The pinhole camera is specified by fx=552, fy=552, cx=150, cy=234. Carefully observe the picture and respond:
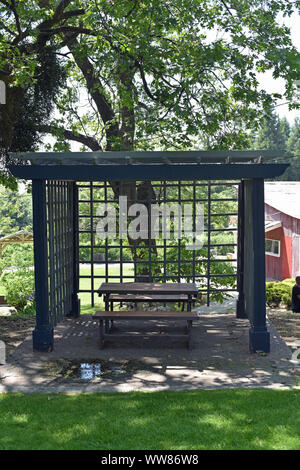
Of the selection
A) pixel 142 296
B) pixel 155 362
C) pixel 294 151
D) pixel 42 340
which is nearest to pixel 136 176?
pixel 142 296

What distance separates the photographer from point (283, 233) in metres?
23.4

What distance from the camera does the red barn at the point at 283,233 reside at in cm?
2225

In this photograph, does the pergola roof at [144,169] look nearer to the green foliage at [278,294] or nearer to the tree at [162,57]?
the tree at [162,57]

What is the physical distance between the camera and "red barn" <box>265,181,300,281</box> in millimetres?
22250

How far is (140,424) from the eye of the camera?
17.3 ft

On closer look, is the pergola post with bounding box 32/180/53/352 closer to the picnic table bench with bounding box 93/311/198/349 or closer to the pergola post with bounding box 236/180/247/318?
the picnic table bench with bounding box 93/311/198/349

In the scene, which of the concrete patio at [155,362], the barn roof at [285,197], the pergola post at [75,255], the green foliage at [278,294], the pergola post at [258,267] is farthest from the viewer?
the barn roof at [285,197]

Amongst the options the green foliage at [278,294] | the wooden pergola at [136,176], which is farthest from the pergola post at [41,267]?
the green foliage at [278,294]

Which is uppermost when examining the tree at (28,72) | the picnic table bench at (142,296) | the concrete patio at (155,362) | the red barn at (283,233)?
the tree at (28,72)

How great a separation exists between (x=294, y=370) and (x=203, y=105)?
910cm

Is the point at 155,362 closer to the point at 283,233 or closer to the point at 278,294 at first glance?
the point at 278,294

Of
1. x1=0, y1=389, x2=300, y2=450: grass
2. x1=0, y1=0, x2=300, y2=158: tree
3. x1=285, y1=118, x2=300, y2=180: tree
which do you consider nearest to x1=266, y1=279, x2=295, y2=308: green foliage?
x1=0, y1=0, x2=300, y2=158: tree

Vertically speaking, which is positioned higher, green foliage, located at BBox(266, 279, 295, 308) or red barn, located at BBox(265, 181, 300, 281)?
red barn, located at BBox(265, 181, 300, 281)

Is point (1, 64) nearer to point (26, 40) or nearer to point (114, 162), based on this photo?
point (26, 40)
